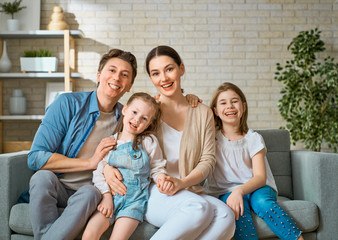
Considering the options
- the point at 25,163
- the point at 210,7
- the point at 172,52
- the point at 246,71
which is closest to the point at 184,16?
the point at 210,7

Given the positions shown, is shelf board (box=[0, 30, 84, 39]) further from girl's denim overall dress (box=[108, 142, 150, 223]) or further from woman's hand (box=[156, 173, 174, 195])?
woman's hand (box=[156, 173, 174, 195])

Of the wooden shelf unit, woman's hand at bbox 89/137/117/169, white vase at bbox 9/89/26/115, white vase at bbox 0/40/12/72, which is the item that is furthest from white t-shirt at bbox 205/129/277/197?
white vase at bbox 0/40/12/72

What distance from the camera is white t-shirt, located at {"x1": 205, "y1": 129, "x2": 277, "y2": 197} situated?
2014 millimetres

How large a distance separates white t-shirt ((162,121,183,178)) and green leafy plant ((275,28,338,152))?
7.78 feet

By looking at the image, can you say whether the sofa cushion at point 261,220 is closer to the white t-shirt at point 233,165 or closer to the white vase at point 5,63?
the white t-shirt at point 233,165

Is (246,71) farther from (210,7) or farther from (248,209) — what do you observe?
(248,209)

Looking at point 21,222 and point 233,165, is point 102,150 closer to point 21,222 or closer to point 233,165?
point 21,222

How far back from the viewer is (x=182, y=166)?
6.04 ft

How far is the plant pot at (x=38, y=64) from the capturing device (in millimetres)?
4086

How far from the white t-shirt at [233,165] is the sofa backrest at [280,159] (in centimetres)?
30

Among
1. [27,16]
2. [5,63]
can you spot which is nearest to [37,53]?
[5,63]

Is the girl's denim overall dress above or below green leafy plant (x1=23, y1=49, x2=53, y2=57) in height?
below

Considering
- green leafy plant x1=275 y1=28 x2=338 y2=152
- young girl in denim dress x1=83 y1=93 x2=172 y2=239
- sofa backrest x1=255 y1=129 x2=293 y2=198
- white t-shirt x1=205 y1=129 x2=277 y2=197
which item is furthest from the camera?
green leafy plant x1=275 y1=28 x2=338 y2=152

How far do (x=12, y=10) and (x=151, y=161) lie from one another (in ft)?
10.6
